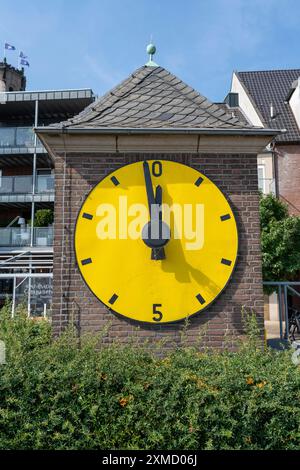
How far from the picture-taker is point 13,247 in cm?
2278

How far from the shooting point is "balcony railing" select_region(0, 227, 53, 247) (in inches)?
896

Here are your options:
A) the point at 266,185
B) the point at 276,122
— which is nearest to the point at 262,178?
the point at 266,185

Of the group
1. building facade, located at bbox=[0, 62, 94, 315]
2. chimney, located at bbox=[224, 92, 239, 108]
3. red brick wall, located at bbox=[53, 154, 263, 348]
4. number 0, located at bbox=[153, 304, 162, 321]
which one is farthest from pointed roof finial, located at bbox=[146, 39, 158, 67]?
chimney, located at bbox=[224, 92, 239, 108]

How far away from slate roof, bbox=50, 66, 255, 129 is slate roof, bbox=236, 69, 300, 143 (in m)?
16.8

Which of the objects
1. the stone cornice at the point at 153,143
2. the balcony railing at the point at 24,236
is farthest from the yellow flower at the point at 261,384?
the balcony railing at the point at 24,236

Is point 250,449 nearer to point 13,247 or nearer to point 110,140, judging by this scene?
point 110,140

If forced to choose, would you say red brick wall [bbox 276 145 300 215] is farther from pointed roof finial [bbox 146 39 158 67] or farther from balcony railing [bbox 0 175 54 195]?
pointed roof finial [bbox 146 39 158 67]

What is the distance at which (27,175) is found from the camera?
2573 cm

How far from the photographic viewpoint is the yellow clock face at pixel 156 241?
16.1ft

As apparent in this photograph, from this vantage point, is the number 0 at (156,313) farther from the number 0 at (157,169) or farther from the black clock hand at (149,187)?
the number 0 at (157,169)

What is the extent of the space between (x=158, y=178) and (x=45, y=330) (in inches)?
96.8

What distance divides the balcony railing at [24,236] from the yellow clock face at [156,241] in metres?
18.1

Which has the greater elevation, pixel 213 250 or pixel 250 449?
pixel 213 250
